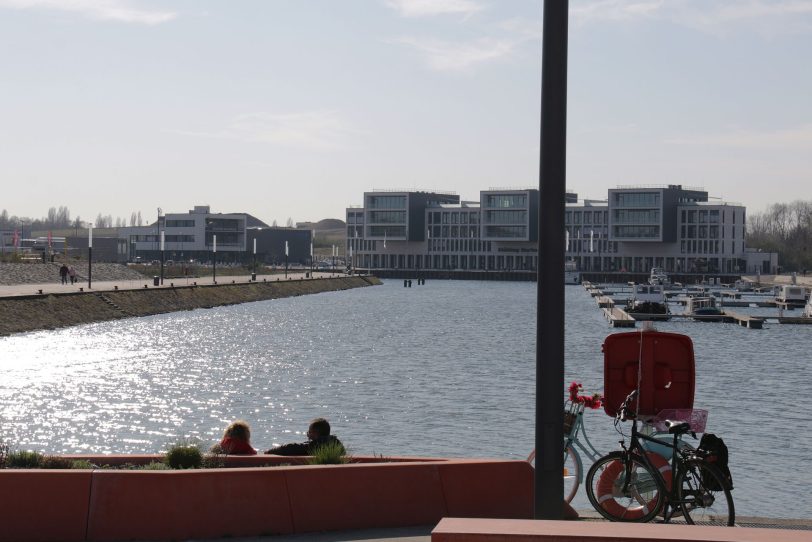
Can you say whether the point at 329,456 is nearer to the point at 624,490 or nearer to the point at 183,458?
the point at 183,458

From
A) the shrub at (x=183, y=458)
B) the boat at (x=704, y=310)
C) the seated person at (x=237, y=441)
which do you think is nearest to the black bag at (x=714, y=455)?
the shrub at (x=183, y=458)

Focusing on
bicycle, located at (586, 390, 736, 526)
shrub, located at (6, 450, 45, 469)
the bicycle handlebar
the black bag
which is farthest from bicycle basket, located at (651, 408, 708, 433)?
shrub, located at (6, 450, 45, 469)

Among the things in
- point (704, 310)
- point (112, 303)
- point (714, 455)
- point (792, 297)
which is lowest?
point (704, 310)

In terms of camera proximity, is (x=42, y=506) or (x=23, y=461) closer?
(x=42, y=506)

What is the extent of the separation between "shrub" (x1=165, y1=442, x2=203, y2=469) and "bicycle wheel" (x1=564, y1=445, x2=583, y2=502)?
413cm

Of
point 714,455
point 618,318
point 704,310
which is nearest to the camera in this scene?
point 714,455

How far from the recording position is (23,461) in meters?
12.1

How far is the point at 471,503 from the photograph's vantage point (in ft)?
39.2

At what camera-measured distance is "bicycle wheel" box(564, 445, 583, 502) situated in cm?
1309

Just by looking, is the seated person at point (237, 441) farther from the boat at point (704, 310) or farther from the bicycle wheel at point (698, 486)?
the boat at point (704, 310)

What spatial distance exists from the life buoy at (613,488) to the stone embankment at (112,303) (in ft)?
203

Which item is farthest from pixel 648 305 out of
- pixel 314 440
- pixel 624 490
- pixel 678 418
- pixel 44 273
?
pixel 624 490

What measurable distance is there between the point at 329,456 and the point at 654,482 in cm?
344

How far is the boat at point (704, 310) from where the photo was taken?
109m
